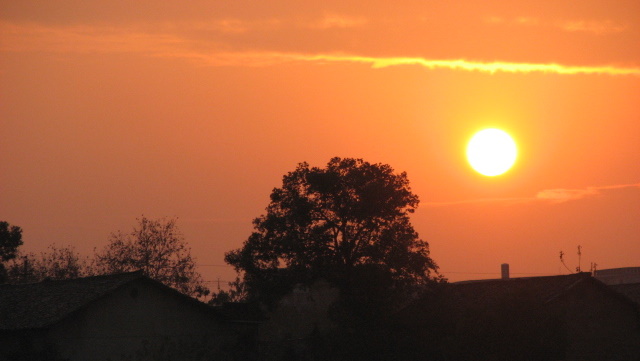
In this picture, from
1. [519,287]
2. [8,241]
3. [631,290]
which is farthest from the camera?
[8,241]

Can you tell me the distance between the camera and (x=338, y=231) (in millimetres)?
49906

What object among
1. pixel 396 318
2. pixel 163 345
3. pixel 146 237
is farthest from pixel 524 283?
pixel 146 237

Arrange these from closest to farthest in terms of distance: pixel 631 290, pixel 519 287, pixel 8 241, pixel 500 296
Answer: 1. pixel 500 296
2. pixel 519 287
3. pixel 631 290
4. pixel 8 241

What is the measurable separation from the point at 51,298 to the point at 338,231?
18172 millimetres

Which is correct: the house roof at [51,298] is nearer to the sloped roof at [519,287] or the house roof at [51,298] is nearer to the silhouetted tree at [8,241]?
the sloped roof at [519,287]

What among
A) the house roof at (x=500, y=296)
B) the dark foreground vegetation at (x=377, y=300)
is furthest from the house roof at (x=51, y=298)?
the house roof at (x=500, y=296)

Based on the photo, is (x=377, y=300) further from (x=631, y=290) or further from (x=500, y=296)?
(x=631, y=290)

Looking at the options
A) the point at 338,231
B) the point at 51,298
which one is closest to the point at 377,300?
the point at 338,231

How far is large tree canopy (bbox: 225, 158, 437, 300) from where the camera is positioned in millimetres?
48812

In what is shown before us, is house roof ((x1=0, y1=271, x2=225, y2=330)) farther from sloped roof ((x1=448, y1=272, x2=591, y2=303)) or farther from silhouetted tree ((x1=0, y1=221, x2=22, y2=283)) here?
silhouetted tree ((x1=0, y1=221, x2=22, y2=283))

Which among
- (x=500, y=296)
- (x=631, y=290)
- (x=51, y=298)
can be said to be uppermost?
(x=631, y=290)

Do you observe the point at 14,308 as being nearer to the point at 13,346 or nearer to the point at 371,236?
the point at 13,346

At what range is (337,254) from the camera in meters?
49.4

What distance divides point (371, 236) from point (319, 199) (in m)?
4.01
